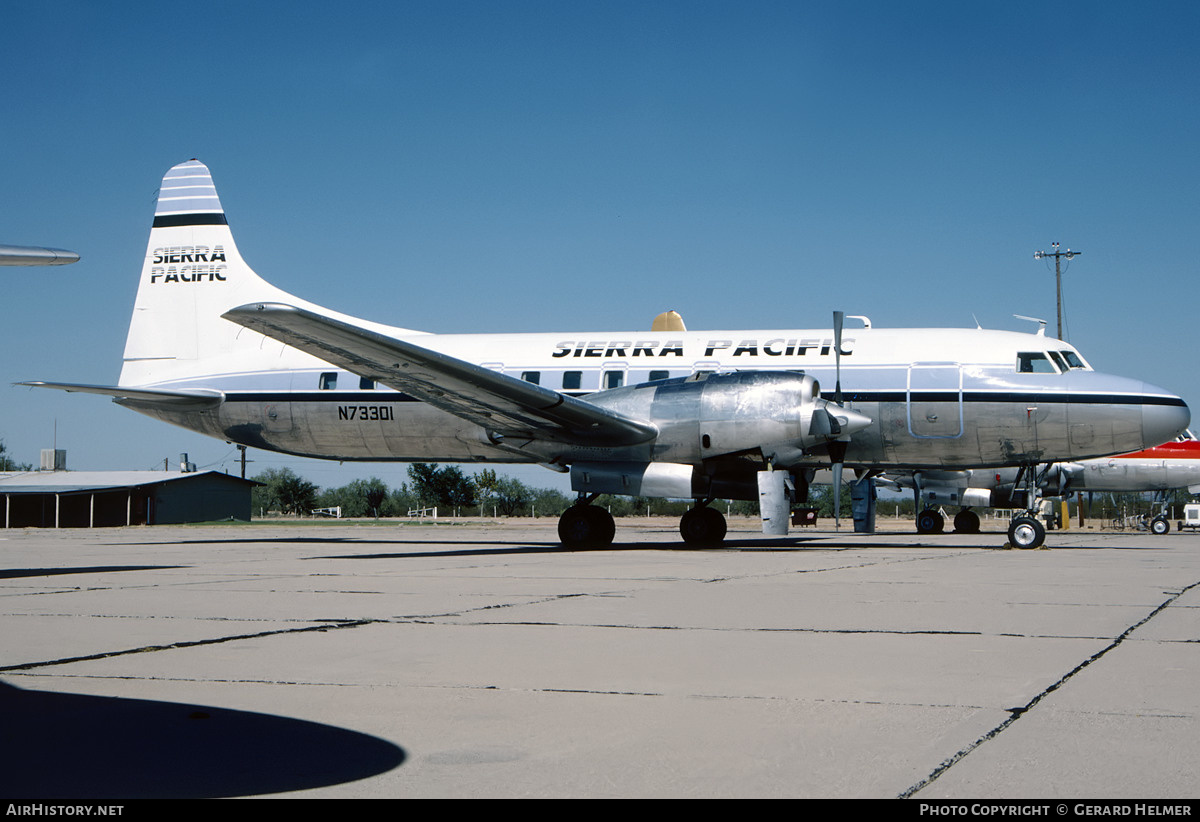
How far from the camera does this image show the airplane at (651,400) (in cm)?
1680

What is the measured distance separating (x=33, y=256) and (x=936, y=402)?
1481 cm

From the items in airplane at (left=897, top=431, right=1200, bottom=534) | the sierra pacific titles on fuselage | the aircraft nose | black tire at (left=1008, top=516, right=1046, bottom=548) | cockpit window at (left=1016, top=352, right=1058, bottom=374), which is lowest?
black tire at (left=1008, top=516, right=1046, bottom=548)

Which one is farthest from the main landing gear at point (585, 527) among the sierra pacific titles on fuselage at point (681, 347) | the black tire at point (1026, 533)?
the black tire at point (1026, 533)

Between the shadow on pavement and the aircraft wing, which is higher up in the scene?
the aircraft wing

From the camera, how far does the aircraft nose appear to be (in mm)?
17891

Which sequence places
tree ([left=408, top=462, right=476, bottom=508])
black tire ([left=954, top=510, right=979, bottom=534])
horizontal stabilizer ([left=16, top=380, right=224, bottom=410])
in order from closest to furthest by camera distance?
horizontal stabilizer ([left=16, top=380, right=224, bottom=410])
black tire ([left=954, top=510, right=979, bottom=534])
tree ([left=408, top=462, right=476, bottom=508])

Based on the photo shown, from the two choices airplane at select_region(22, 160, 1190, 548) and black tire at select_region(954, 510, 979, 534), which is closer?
airplane at select_region(22, 160, 1190, 548)

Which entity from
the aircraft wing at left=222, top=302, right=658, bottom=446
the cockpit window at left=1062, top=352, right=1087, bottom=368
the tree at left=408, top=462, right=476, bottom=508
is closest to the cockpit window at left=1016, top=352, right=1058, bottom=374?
the cockpit window at left=1062, top=352, right=1087, bottom=368

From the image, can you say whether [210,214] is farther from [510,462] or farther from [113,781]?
[113,781]

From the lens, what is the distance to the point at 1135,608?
8531mm

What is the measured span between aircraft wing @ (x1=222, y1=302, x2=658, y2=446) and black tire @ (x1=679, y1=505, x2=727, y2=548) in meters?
2.65

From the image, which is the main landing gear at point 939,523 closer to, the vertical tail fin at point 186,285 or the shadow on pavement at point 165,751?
the vertical tail fin at point 186,285

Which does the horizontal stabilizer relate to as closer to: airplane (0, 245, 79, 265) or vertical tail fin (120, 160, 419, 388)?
vertical tail fin (120, 160, 419, 388)

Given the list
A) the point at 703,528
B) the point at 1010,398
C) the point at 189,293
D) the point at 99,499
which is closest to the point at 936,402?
the point at 1010,398
